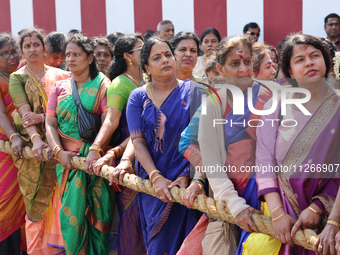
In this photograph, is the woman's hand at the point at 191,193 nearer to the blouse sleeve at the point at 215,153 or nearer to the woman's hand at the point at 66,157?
the blouse sleeve at the point at 215,153

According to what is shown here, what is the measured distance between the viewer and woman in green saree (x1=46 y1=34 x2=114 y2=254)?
2.82 m

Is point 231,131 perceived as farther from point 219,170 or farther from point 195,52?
point 195,52

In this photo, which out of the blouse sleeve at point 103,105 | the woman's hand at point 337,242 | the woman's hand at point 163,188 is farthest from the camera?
the blouse sleeve at point 103,105

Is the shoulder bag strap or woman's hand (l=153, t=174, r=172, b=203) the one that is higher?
the shoulder bag strap

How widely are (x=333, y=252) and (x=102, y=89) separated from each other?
2051mm

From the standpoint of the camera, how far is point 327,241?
4.79 feet

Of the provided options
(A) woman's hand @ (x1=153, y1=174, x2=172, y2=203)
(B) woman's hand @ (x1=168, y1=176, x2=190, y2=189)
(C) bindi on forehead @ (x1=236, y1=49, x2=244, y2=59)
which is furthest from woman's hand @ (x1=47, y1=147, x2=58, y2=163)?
(C) bindi on forehead @ (x1=236, y1=49, x2=244, y2=59)

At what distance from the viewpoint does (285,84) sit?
1915 mm

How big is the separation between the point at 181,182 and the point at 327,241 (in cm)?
92

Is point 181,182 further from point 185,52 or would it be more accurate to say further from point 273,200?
point 185,52

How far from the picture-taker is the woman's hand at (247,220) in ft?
5.63

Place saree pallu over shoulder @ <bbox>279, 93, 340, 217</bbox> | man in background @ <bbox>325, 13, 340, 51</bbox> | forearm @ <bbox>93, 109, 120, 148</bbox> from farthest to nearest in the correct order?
man in background @ <bbox>325, 13, 340, 51</bbox>
forearm @ <bbox>93, 109, 120, 148</bbox>
saree pallu over shoulder @ <bbox>279, 93, 340, 217</bbox>

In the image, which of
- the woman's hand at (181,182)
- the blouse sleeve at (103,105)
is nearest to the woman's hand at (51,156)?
the blouse sleeve at (103,105)

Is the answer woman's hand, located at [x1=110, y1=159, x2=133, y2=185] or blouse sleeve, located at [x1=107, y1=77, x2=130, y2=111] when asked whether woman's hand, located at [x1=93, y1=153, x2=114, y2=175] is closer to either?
woman's hand, located at [x1=110, y1=159, x2=133, y2=185]
